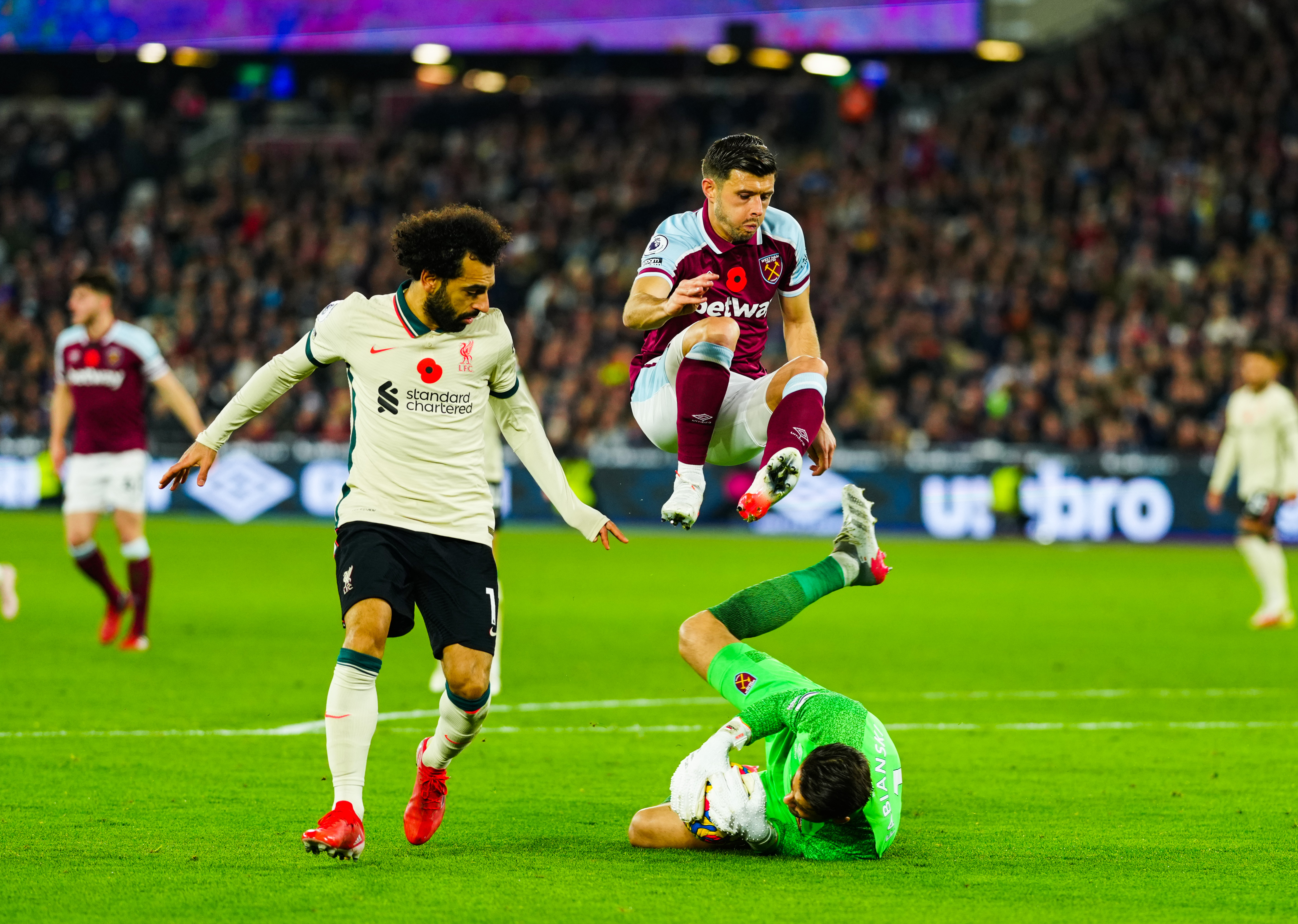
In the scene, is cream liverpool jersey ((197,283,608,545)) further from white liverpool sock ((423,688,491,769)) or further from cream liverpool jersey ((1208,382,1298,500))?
cream liverpool jersey ((1208,382,1298,500))

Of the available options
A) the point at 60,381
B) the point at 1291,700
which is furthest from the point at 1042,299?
the point at 60,381

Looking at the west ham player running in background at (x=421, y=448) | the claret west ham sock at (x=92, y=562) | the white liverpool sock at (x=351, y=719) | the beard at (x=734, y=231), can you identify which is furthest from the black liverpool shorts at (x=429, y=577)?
the claret west ham sock at (x=92, y=562)

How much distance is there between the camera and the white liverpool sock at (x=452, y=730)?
21.1 feet

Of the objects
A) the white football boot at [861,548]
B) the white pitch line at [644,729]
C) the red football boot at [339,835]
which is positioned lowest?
the white pitch line at [644,729]

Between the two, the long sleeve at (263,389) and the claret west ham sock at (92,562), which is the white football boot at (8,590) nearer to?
the claret west ham sock at (92,562)

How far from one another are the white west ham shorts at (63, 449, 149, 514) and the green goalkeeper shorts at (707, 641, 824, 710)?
22.7ft

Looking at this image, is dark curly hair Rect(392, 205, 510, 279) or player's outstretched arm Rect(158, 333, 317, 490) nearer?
dark curly hair Rect(392, 205, 510, 279)

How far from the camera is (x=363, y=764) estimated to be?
6094 millimetres

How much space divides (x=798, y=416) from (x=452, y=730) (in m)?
1.92

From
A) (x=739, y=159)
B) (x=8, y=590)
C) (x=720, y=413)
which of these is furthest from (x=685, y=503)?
(x=8, y=590)

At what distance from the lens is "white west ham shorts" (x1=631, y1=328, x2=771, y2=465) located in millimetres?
7340

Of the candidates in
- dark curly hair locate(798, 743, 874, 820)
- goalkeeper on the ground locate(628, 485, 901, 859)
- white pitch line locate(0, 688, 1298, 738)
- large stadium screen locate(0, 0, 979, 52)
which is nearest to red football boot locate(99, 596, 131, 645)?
white pitch line locate(0, 688, 1298, 738)

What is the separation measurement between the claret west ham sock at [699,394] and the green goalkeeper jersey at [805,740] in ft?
3.81

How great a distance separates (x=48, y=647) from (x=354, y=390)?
686cm
